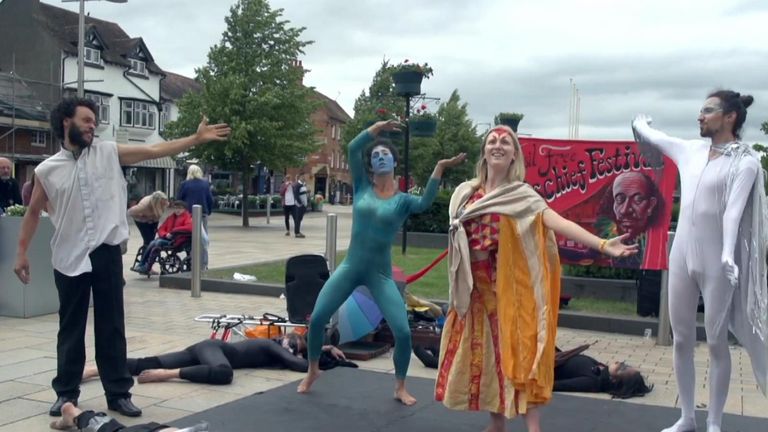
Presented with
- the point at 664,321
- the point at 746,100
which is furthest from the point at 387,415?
the point at 664,321

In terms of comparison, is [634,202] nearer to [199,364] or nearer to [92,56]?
[199,364]

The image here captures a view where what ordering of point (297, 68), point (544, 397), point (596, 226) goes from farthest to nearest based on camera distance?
point (297, 68)
point (596, 226)
point (544, 397)

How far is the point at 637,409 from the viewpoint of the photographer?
5922 millimetres

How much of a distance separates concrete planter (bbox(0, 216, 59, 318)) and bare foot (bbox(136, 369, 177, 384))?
360 centimetres

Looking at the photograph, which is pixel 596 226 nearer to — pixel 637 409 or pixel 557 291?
pixel 637 409

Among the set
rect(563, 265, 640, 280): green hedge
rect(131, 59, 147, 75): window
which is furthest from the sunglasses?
rect(131, 59, 147, 75): window

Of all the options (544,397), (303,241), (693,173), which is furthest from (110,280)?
(303,241)

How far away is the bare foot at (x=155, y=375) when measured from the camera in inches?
246

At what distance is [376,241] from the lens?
5.99m

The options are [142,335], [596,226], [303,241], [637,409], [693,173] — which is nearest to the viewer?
[693,173]

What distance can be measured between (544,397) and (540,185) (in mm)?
6934

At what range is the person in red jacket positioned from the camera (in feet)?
44.1

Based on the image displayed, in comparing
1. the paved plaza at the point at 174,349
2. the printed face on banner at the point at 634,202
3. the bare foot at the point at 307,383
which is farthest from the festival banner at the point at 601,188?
the bare foot at the point at 307,383

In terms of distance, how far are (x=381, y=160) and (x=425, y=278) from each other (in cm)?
705
